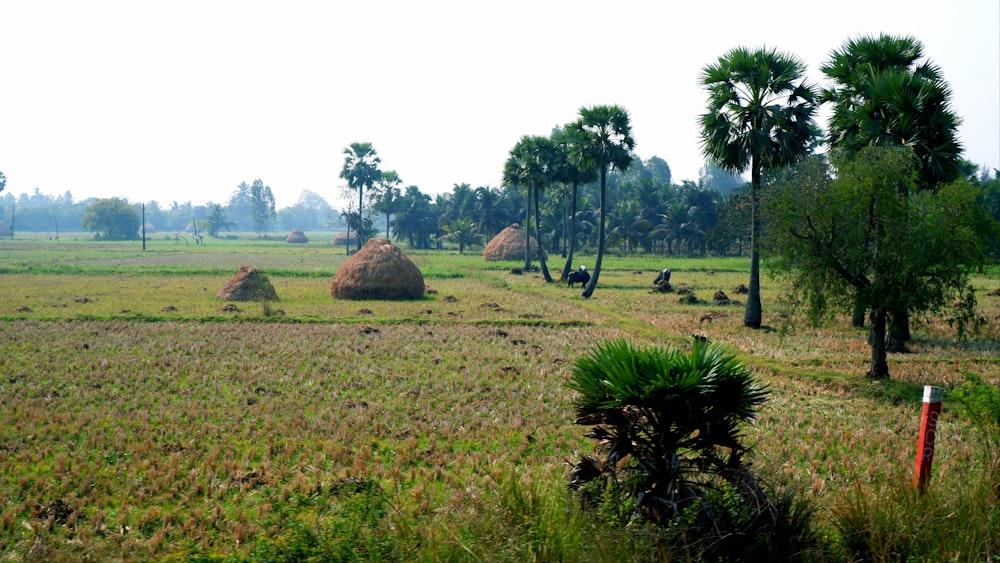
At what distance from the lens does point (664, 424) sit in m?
6.31

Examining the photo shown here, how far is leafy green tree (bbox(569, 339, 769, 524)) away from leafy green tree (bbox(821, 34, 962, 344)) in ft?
40.2

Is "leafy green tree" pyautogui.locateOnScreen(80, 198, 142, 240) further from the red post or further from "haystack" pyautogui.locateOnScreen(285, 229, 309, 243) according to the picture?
the red post

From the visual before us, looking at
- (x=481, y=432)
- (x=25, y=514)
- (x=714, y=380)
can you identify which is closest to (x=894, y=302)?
(x=481, y=432)

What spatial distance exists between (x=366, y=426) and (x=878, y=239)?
10053 mm

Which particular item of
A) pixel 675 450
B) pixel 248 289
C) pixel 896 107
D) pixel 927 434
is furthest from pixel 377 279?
pixel 927 434

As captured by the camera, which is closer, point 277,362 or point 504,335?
point 277,362

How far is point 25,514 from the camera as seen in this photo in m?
7.58

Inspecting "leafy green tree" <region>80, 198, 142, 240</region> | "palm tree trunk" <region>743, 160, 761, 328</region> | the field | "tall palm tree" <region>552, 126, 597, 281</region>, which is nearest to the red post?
the field

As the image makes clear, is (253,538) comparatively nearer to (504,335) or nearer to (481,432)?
(481,432)

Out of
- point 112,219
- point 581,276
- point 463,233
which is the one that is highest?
point 112,219

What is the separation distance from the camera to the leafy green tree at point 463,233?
2824 inches

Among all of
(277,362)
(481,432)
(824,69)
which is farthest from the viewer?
(824,69)

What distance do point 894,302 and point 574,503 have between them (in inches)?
408

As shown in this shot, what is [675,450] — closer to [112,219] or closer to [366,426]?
[366,426]
